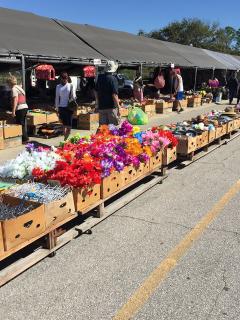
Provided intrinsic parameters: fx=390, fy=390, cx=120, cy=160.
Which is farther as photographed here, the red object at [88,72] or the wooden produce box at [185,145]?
the red object at [88,72]

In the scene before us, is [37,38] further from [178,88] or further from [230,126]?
[178,88]

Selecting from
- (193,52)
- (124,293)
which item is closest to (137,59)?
(193,52)

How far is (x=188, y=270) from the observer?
4016mm

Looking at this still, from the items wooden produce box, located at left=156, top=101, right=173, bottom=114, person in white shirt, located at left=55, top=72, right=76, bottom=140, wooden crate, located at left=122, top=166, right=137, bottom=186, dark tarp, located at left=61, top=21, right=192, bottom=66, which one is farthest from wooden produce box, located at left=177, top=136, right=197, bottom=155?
wooden produce box, located at left=156, top=101, right=173, bottom=114

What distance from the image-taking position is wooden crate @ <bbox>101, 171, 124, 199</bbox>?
5.16 metres

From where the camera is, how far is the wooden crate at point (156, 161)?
6586 mm

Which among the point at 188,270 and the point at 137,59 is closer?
the point at 188,270

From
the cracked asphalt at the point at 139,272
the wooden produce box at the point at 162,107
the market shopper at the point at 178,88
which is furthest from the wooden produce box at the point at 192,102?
the cracked asphalt at the point at 139,272

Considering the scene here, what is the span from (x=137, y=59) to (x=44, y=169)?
516 inches

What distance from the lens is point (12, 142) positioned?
33.7 ft

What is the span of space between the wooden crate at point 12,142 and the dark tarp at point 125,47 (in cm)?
620

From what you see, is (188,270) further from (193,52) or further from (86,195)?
(193,52)

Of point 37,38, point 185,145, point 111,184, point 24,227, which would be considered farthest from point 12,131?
point 24,227

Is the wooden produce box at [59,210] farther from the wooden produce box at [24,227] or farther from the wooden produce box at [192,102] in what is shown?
the wooden produce box at [192,102]
